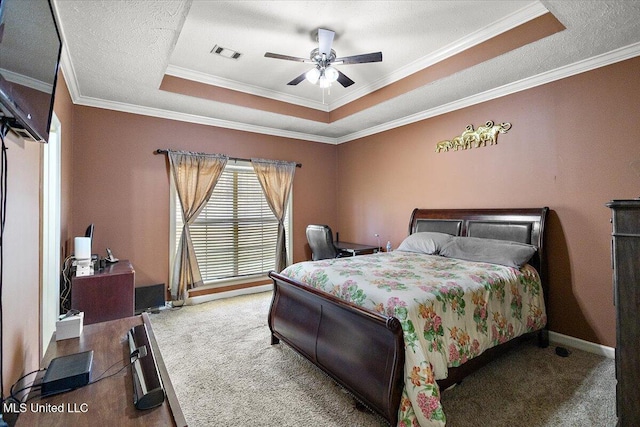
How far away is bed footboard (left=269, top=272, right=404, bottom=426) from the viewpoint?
5.21ft

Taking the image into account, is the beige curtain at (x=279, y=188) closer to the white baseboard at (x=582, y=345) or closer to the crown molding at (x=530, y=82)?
the crown molding at (x=530, y=82)

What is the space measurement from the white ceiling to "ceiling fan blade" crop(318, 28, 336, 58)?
0.27 feet

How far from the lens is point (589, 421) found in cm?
175

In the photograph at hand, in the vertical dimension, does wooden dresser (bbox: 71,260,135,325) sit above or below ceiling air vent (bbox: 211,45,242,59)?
below

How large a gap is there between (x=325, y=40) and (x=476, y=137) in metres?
2.07

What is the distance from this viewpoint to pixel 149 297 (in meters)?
3.66

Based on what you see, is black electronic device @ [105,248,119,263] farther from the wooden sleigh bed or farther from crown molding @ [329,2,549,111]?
crown molding @ [329,2,549,111]

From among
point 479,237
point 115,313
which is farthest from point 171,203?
point 479,237

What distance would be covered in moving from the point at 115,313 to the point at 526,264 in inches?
148

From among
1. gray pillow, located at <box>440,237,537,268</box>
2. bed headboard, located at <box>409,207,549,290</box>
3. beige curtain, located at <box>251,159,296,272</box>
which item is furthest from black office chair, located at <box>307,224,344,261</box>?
gray pillow, located at <box>440,237,537,268</box>

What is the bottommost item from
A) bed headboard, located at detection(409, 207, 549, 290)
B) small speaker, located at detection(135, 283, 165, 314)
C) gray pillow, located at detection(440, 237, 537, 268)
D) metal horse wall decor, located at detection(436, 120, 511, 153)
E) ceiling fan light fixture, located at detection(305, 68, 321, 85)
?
small speaker, located at detection(135, 283, 165, 314)

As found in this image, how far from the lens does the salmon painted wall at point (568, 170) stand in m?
2.51

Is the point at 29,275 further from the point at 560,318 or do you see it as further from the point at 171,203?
the point at 560,318

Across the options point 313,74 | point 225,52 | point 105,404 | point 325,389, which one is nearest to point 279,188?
point 225,52
